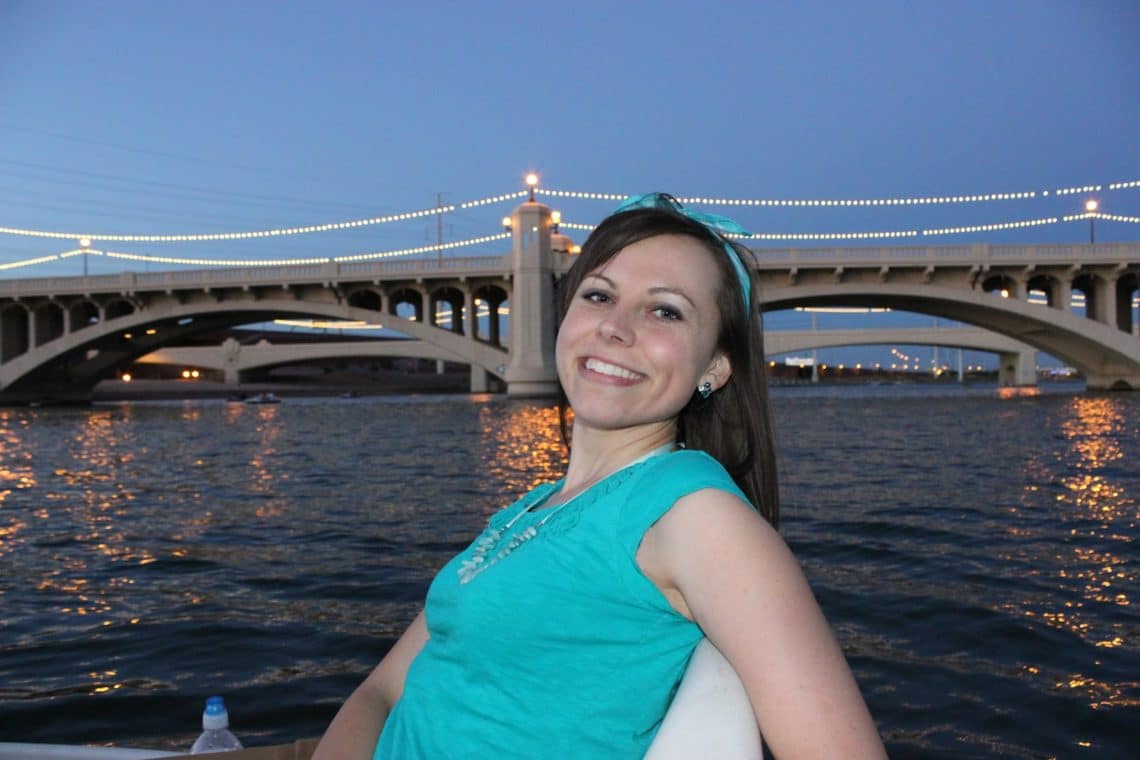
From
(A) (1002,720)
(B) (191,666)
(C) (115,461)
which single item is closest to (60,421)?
(C) (115,461)

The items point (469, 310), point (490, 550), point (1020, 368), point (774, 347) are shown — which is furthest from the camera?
point (1020, 368)

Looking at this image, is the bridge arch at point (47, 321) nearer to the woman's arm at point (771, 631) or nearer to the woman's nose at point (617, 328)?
the woman's nose at point (617, 328)

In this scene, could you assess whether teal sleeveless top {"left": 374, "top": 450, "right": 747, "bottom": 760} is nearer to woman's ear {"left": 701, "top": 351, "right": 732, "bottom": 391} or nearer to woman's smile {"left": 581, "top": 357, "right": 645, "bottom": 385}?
woman's smile {"left": 581, "top": 357, "right": 645, "bottom": 385}

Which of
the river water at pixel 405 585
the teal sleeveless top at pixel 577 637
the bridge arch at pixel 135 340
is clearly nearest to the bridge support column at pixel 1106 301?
the bridge arch at pixel 135 340

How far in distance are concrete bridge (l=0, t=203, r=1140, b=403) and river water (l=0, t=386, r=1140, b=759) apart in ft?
86.7

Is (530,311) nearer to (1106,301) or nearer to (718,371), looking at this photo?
(1106,301)

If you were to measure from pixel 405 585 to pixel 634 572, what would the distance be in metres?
4.95

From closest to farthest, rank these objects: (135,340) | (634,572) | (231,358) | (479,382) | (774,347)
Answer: (634,572), (135,340), (479,382), (774,347), (231,358)

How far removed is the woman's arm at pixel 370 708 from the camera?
180 centimetres

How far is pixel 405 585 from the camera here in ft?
20.0

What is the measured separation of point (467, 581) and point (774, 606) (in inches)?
20.5

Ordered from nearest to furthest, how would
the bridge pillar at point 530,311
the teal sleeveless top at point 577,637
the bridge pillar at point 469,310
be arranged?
the teal sleeveless top at point 577,637 → the bridge pillar at point 530,311 → the bridge pillar at point 469,310

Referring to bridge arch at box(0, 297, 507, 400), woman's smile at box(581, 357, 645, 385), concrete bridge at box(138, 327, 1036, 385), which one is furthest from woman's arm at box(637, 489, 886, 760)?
concrete bridge at box(138, 327, 1036, 385)

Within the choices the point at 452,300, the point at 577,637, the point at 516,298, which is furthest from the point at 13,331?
the point at 577,637
